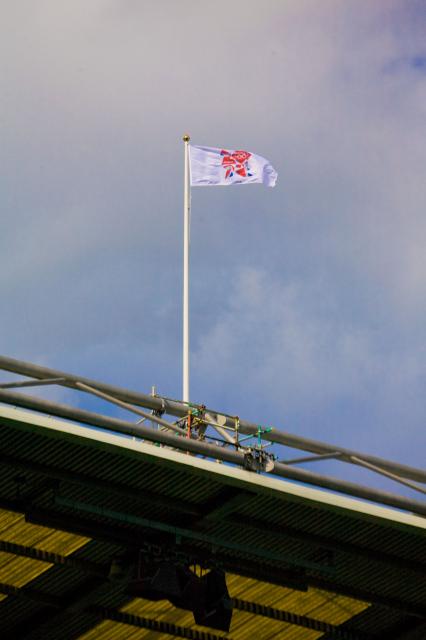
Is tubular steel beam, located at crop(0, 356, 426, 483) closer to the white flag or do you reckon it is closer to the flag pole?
the flag pole

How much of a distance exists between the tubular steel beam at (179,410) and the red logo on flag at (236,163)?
12.8 meters

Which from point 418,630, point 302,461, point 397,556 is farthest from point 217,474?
point 418,630

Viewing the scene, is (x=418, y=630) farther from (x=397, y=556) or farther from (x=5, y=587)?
(x=5, y=587)

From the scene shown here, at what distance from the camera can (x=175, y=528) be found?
32250mm

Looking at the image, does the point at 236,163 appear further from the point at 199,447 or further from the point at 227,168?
the point at 199,447

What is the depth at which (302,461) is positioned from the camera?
33.4 m

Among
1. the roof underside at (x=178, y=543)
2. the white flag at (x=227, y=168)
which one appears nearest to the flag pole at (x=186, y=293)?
the white flag at (x=227, y=168)

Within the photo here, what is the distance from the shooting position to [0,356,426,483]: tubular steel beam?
103 ft

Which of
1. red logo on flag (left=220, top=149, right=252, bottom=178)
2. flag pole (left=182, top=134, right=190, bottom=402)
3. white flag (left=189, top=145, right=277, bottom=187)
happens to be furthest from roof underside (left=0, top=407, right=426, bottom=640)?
red logo on flag (left=220, top=149, right=252, bottom=178)

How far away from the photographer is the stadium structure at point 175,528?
30625mm

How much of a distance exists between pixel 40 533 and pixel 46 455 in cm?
341

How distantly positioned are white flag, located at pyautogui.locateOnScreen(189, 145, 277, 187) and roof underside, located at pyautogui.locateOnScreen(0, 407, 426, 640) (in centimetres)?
1383

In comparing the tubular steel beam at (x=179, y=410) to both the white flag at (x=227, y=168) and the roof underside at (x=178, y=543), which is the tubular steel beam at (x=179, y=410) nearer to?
the roof underside at (x=178, y=543)

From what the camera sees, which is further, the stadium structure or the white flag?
the white flag
